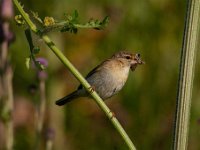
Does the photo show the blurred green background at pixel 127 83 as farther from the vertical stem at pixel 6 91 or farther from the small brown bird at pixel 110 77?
the vertical stem at pixel 6 91

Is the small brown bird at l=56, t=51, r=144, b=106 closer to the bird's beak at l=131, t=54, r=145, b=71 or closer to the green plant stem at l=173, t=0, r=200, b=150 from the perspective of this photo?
the bird's beak at l=131, t=54, r=145, b=71

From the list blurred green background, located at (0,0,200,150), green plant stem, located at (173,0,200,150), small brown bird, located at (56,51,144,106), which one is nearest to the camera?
green plant stem, located at (173,0,200,150)

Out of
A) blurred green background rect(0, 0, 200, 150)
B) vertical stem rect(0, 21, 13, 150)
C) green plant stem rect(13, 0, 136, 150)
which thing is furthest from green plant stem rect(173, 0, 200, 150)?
blurred green background rect(0, 0, 200, 150)

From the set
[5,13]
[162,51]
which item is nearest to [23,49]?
[162,51]

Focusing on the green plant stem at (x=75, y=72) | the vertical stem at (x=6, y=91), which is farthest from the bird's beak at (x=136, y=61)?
the green plant stem at (x=75, y=72)

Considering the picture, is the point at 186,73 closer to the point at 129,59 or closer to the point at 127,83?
the point at 129,59

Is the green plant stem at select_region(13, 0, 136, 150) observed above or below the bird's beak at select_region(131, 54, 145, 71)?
above
